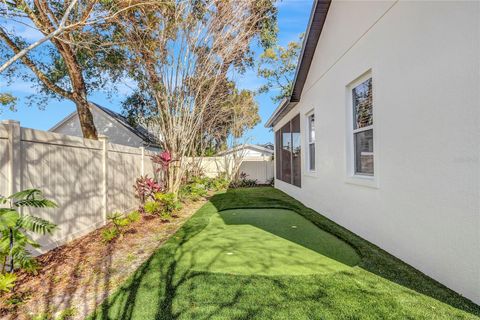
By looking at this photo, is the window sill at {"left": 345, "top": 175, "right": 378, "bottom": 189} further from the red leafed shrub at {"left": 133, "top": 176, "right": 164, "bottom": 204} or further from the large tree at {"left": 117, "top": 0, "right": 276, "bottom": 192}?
the large tree at {"left": 117, "top": 0, "right": 276, "bottom": 192}

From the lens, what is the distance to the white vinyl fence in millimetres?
3711

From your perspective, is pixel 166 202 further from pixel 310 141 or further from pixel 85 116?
pixel 85 116

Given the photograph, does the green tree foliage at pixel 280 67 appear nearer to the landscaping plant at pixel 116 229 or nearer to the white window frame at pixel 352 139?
the white window frame at pixel 352 139

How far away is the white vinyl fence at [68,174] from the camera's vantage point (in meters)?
3.71

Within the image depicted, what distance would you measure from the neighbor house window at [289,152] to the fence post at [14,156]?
812 cm

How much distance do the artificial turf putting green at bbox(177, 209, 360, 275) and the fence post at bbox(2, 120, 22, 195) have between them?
2.32m

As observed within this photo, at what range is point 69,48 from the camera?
8336mm

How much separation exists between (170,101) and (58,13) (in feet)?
12.4

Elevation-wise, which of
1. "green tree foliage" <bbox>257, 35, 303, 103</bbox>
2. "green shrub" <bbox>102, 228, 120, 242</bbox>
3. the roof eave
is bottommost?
"green shrub" <bbox>102, 228, 120, 242</bbox>

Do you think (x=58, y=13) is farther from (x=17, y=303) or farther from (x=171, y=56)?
(x=17, y=303)

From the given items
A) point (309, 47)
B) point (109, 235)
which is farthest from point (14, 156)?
point (309, 47)

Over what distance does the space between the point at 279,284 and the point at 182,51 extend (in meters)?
7.25

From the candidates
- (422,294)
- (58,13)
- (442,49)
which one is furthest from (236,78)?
(422,294)

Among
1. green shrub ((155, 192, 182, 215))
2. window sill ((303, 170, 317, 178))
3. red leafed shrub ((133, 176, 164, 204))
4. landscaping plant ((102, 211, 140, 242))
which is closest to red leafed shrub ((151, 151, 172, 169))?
red leafed shrub ((133, 176, 164, 204))
